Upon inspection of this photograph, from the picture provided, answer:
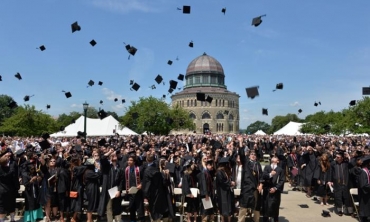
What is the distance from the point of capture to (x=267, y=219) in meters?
8.21

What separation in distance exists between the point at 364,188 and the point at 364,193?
0.60 ft

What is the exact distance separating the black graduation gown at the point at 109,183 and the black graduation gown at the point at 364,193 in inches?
221

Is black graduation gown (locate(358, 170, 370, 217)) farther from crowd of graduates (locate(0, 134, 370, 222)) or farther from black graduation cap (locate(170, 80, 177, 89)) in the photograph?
black graduation cap (locate(170, 80, 177, 89))

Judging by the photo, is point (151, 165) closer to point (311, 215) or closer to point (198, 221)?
point (198, 221)

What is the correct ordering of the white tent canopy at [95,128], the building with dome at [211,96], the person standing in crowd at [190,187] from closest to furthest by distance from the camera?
the person standing in crowd at [190,187] < the white tent canopy at [95,128] < the building with dome at [211,96]

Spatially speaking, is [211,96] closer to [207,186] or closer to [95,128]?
[95,128]

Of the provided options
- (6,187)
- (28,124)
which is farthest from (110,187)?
(28,124)

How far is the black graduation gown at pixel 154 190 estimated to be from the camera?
24.9 ft

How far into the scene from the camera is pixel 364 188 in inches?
305

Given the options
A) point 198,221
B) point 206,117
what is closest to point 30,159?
point 198,221

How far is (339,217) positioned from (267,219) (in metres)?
2.52

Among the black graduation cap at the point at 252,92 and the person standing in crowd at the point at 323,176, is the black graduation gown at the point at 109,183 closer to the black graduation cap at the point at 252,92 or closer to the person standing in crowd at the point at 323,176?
the person standing in crowd at the point at 323,176

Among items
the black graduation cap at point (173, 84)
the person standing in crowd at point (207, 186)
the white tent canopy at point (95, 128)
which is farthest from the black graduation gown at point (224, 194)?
the white tent canopy at point (95, 128)

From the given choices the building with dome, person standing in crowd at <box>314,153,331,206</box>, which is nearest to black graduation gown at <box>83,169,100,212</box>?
person standing in crowd at <box>314,153,331,206</box>
